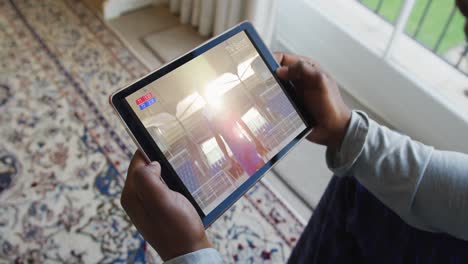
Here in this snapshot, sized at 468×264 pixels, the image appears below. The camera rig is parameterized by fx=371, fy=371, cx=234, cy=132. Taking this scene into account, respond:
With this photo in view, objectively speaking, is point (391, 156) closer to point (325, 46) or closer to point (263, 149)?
point (263, 149)

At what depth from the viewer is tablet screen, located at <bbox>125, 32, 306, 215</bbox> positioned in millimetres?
549

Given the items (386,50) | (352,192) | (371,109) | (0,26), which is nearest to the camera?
(352,192)

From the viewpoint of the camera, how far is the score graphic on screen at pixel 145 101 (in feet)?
1.73

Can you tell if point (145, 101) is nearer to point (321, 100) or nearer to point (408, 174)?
point (321, 100)

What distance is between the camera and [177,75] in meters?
0.57

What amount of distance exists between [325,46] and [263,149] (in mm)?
978

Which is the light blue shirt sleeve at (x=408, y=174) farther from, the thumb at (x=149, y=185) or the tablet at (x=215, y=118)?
the thumb at (x=149, y=185)

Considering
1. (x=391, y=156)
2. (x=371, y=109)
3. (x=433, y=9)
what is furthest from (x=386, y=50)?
(x=391, y=156)

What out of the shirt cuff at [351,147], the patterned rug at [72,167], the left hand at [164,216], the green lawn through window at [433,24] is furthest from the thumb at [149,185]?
the green lawn through window at [433,24]

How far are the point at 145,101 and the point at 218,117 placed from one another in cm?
13

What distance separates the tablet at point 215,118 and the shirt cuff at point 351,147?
8 cm

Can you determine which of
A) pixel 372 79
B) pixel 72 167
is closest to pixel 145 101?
pixel 72 167

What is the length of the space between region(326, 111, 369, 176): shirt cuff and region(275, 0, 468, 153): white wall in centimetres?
76

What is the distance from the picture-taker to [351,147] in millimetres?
610
